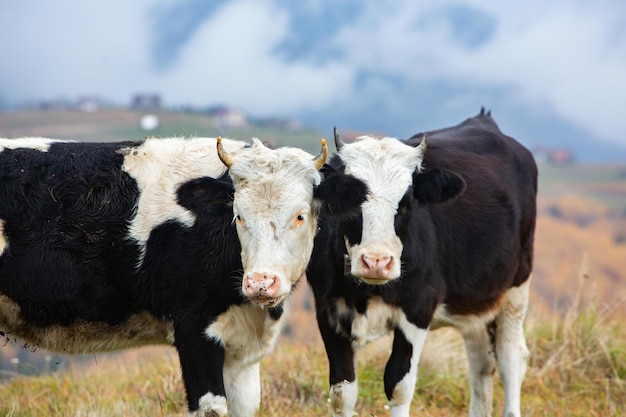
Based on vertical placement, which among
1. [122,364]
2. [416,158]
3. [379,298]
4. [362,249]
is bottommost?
[122,364]

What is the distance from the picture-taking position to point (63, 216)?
6746 millimetres

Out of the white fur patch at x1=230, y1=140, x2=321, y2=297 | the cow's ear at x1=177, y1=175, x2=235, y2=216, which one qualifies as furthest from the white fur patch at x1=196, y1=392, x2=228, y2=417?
Result: the cow's ear at x1=177, y1=175, x2=235, y2=216

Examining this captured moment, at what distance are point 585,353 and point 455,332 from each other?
148 cm

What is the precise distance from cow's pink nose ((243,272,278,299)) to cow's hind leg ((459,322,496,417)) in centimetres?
338

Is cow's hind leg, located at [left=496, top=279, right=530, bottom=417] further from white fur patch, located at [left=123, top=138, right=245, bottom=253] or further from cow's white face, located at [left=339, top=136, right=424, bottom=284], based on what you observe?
white fur patch, located at [left=123, top=138, right=245, bottom=253]

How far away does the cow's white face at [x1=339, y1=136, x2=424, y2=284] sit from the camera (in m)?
6.45

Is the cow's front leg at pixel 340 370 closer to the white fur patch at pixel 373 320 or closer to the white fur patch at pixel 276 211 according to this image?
the white fur patch at pixel 373 320

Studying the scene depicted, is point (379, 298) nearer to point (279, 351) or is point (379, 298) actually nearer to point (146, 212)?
point (146, 212)

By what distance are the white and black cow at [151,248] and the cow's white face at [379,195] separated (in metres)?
0.29

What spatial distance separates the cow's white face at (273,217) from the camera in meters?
5.86

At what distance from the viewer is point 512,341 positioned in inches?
350

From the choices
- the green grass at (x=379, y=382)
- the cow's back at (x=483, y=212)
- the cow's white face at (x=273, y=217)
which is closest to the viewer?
the cow's white face at (x=273, y=217)

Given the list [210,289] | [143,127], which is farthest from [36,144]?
[143,127]

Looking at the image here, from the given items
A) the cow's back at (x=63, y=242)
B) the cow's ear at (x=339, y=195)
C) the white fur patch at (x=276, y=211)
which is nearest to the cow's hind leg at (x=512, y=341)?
the cow's ear at (x=339, y=195)
